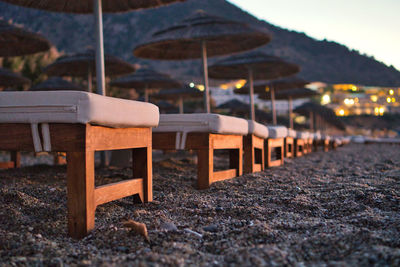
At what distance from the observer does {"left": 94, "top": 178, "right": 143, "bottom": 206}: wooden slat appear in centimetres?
162

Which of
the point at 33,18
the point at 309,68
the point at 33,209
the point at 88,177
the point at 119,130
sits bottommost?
the point at 33,209

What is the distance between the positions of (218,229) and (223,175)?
1.47 meters

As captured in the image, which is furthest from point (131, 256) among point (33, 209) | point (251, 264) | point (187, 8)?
point (187, 8)

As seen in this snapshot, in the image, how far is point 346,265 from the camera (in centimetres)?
109

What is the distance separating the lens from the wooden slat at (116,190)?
1.62 m

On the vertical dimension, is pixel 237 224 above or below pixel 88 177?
below

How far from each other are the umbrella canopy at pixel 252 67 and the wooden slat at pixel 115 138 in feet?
17.6

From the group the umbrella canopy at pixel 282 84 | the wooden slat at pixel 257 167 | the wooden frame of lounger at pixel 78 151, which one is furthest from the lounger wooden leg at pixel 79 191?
the umbrella canopy at pixel 282 84

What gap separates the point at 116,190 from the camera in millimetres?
1796

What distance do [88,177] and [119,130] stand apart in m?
0.36

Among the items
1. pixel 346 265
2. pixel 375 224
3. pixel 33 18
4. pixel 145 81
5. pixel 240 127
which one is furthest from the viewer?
pixel 33 18

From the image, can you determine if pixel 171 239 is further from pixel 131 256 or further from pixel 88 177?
pixel 88 177

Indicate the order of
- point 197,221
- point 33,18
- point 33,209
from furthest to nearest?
1. point 33,18
2. point 33,209
3. point 197,221

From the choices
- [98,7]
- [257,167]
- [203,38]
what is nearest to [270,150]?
[257,167]
